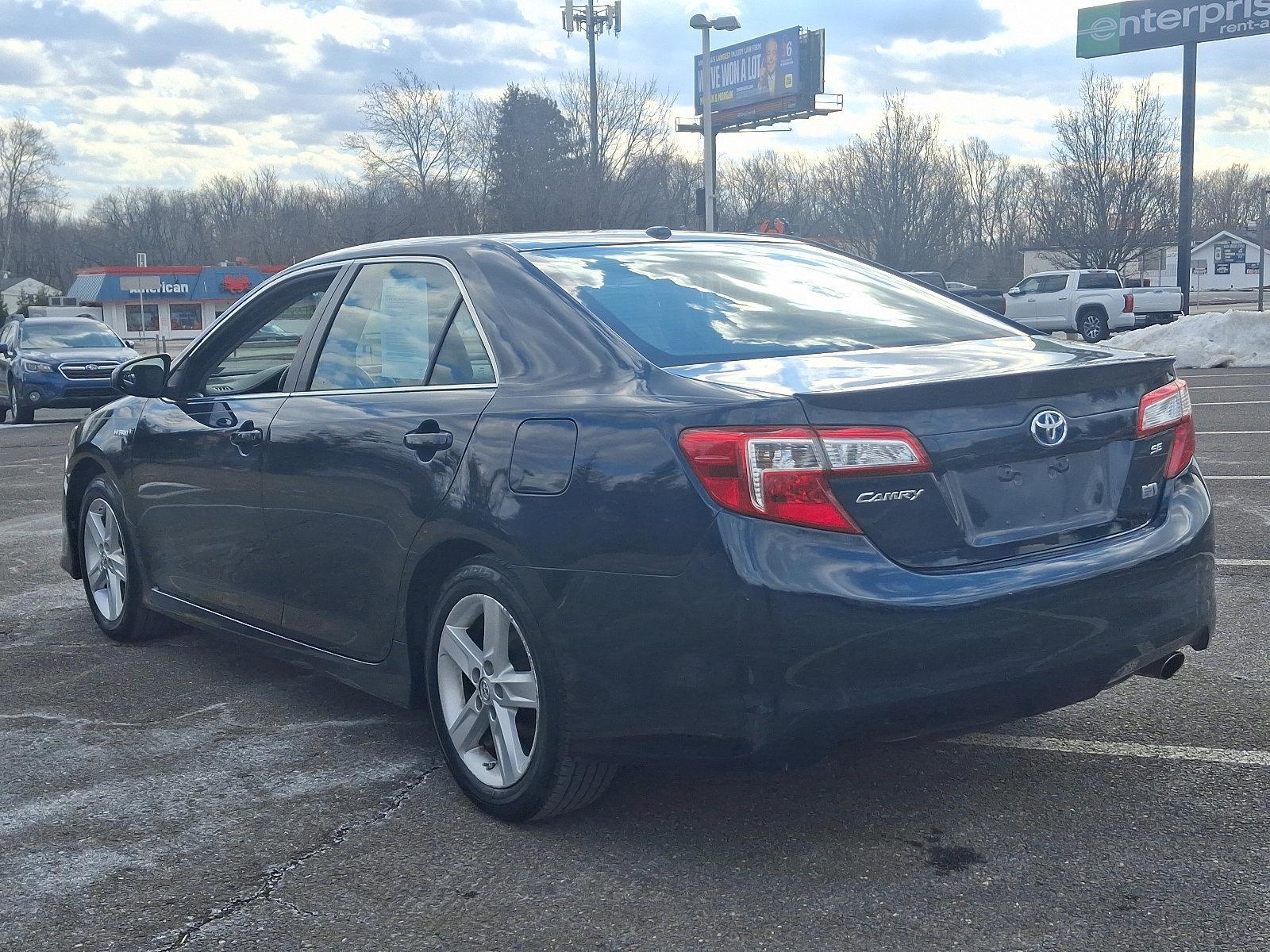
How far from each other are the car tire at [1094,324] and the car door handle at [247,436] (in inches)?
1195

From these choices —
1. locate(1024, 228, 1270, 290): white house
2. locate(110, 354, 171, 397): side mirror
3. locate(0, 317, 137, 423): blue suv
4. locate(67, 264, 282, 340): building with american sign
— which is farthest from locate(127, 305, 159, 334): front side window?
locate(110, 354, 171, 397): side mirror

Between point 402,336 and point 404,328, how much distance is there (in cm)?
3

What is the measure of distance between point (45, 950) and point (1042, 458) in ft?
8.14

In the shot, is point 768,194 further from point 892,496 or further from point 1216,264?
point 892,496

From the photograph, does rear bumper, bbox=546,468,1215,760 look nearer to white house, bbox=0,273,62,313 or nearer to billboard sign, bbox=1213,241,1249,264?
billboard sign, bbox=1213,241,1249,264

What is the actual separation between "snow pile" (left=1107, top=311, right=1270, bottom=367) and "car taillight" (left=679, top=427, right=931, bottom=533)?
21.1m

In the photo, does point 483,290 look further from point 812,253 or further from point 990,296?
point 990,296

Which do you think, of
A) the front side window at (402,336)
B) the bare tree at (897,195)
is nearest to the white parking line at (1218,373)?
the front side window at (402,336)

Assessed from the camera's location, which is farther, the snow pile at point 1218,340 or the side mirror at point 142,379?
the snow pile at point 1218,340

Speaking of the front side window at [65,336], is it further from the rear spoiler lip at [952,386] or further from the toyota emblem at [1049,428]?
the toyota emblem at [1049,428]

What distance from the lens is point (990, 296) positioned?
33.8m

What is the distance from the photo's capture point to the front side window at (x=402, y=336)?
391 cm

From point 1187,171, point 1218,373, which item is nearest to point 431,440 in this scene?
point 1218,373

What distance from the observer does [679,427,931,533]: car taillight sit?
302 centimetres
